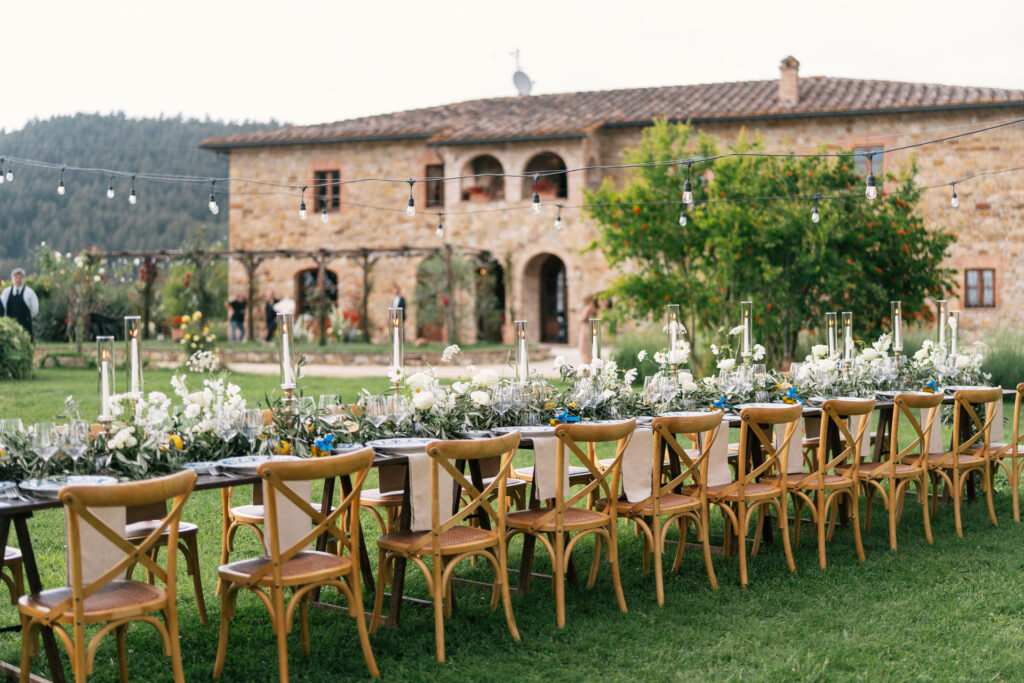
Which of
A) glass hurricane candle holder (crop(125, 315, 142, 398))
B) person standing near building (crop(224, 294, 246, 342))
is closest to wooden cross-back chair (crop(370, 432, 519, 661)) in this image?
glass hurricane candle holder (crop(125, 315, 142, 398))

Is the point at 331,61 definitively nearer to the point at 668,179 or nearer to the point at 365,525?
the point at 668,179

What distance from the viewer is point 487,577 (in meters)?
5.17

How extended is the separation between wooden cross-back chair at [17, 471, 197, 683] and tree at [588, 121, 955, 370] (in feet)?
33.1

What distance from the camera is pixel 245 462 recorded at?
388 cm

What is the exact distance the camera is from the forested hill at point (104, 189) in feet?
114

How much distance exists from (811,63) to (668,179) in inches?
349

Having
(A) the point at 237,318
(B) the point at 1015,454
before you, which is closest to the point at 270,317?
(A) the point at 237,318

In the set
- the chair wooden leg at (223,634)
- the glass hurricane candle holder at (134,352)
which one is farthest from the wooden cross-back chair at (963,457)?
the glass hurricane candle holder at (134,352)

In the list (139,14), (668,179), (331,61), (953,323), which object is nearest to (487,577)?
(953,323)

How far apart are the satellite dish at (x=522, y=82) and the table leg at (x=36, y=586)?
74.2 ft

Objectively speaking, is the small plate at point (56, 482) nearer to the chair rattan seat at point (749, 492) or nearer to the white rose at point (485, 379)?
the white rose at point (485, 379)

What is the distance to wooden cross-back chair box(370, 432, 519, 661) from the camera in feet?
12.7

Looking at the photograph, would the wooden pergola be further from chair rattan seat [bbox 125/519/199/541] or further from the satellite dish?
chair rattan seat [bbox 125/519/199/541]

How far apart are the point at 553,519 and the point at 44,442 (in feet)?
6.48
